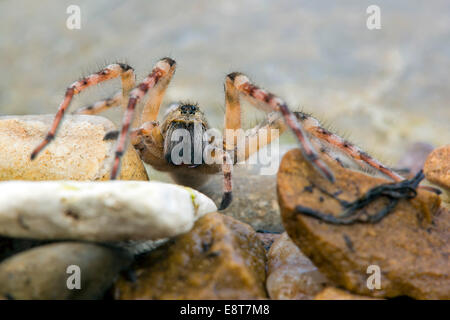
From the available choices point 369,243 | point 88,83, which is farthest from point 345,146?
point 88,83

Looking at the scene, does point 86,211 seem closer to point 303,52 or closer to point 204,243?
point 204,243

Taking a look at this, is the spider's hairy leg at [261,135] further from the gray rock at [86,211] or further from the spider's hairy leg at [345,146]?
the gray rock at [86,211]

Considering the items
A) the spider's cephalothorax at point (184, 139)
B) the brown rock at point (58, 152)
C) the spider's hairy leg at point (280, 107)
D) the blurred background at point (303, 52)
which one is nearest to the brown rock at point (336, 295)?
the spider's hairy leg at point (280, 107)

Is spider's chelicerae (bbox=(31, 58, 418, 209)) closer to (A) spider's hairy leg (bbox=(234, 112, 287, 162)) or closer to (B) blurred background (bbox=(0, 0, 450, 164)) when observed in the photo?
(A) spider's hairy leg (bbox=(234, 112, 287, 162))

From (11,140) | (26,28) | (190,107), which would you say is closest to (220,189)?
(190,107)
